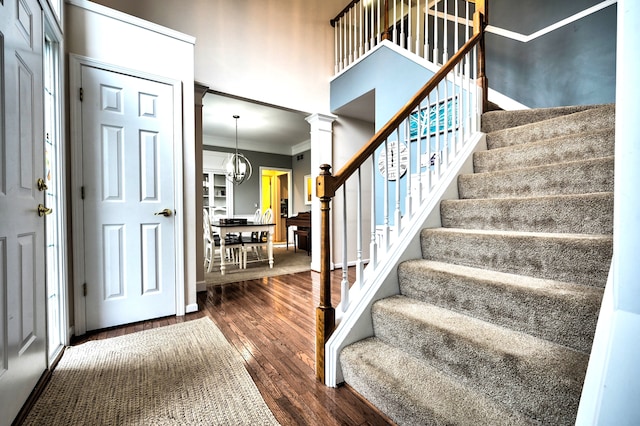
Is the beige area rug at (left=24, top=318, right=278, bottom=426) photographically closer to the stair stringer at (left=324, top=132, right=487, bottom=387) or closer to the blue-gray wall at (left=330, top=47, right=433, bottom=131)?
the stair stringer at (left=324, top=132, right=487, bottom=387)

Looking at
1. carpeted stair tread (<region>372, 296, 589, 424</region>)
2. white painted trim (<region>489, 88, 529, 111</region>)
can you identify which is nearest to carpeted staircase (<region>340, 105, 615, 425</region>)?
carpeted stair tread (<region>372, 296, 589, 424</region>)

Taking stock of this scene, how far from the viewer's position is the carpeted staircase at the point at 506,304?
0.93 m

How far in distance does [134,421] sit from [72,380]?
1.94 ft

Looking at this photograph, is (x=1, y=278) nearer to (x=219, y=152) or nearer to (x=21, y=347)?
(x=21, y=347)

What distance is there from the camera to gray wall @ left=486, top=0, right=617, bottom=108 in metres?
2.62

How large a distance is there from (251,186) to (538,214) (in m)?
6.88

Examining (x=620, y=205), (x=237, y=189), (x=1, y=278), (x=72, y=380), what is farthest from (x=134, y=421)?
(x=237, y=189)

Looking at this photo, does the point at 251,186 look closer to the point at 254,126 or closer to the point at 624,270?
the point at 254,126

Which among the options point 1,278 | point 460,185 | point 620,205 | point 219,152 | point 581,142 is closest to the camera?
point 620,205

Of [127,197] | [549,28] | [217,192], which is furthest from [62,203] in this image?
[217,192]

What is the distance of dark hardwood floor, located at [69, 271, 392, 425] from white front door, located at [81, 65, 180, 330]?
9.5 inches

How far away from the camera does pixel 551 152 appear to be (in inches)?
66.9

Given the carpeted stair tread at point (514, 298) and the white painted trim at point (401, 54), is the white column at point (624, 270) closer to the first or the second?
the carpeted stair tread at point (514, 298)

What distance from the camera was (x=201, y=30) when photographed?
3.18 metres
